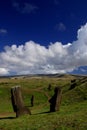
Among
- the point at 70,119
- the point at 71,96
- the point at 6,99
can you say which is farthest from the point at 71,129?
the point at 6,99

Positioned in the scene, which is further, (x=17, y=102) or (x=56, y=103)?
(x=56, y=103)

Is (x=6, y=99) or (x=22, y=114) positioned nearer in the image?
(x=22, y=114)

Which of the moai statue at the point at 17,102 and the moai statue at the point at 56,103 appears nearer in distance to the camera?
the moai statue at the point at 17,102

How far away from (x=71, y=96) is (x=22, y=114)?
21795 mm

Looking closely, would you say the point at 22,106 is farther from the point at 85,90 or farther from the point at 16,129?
the point at 85,90

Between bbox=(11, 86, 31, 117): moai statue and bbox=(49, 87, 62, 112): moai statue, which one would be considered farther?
bbox=(49, 87, 62, 112): moai statue

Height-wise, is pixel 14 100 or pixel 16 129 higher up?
pixel 14 100

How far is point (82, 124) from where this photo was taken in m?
20.1

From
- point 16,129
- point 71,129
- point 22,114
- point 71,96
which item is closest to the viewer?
point 71,129

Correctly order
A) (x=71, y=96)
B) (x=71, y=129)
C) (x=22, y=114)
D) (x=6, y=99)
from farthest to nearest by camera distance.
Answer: (x=6, y=99) < (x=71, y=96) < (x=22, y=114) < (x=71, y=129)

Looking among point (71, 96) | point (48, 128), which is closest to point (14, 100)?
point (48, 128)

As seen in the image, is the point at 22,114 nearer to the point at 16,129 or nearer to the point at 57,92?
the point at 57,92

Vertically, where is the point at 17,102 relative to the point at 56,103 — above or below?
above

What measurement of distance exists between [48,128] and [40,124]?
1664 mm
